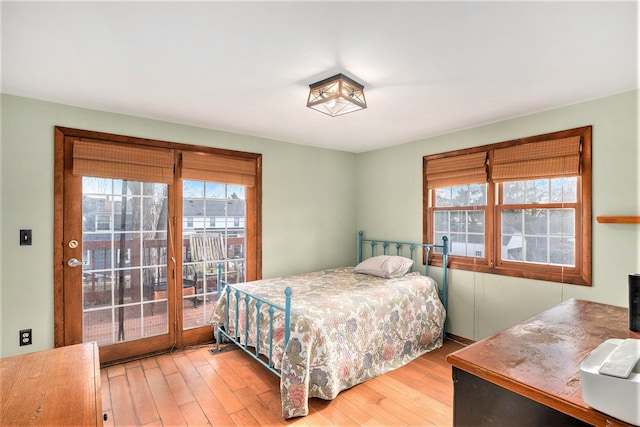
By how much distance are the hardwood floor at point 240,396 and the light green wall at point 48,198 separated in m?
0.88

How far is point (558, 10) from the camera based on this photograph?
4.87 feet

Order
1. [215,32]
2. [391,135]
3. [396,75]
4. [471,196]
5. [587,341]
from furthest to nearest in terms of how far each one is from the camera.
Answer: [391,135], [471,196], [396,75], [215,32], [587,341]

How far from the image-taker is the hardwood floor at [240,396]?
2.18 meters

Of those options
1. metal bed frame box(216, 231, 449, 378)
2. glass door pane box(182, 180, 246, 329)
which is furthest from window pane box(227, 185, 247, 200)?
metal bed frame box(216, 231, 449, 378)

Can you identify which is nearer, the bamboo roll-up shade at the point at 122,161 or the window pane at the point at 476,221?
the bamboo roll-up shade at the point at 122,161

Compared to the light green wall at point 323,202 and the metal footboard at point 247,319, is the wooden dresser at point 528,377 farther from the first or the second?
the light green wall at point 323,202

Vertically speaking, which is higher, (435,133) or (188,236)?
(435,133)

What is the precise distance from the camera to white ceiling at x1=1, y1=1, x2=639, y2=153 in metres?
1.51

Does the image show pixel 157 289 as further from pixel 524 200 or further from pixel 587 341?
pixel 524 200

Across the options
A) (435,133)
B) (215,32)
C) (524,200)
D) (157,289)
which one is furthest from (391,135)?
(157,289)

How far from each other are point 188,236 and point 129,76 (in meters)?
1.70

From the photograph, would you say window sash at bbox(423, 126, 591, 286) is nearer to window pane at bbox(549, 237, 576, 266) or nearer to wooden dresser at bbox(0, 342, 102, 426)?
window pane at bbox(549, 237, 576, 266)

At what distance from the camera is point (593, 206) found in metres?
2.61

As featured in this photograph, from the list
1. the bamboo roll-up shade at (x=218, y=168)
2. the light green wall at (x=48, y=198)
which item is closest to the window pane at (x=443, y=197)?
the light green wall at (x=48, y=198)
